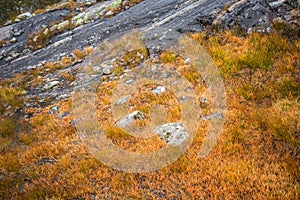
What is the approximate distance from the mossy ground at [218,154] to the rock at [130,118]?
0.46m

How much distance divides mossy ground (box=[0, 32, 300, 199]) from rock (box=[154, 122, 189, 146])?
37cm

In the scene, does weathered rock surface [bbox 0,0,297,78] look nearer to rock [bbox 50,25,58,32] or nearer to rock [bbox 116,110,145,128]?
rock [bbox 50,25,58,32]

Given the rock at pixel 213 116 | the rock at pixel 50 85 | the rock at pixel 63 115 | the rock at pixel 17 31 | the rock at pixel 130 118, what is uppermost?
the rock at pixel 17 31

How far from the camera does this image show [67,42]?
55.9 feet

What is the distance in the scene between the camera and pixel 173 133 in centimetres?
661

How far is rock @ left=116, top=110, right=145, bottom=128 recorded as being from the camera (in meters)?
7.54

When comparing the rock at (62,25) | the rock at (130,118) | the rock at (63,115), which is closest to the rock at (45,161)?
the rock at (130,118)

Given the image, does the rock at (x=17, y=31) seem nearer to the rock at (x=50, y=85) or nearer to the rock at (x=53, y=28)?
the rock at (x=53, y=28)

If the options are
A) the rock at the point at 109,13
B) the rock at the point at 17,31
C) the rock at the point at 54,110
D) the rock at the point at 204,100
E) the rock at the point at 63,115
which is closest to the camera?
the rock at the point at 204,100

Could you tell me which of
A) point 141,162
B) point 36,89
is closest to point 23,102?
point 36,89

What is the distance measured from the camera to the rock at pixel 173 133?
6.33 metres

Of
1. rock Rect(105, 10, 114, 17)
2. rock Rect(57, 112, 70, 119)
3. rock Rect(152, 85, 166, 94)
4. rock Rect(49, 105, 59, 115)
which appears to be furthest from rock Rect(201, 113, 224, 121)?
rock Rect(105, 10, 114, 17)

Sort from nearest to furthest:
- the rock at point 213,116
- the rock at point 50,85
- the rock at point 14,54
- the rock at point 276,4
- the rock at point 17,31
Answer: the rock at point 213,116 < the rock at point 276,4 < the rock at point 50,85 < the rock at point 14,54 < the rock at point 17,31

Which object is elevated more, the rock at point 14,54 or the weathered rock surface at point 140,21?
the weathered rock surface at point 140,21
